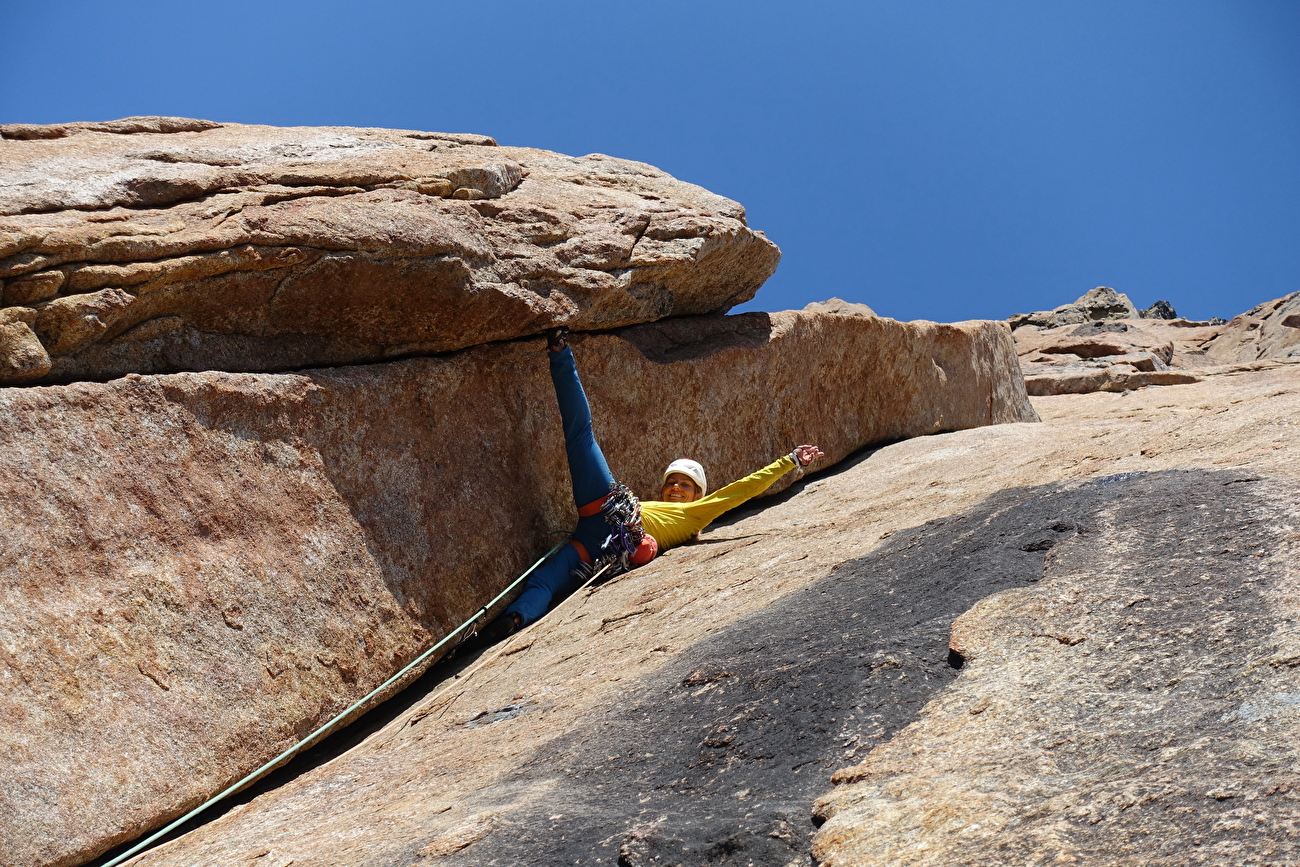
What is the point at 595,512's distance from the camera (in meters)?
6.68

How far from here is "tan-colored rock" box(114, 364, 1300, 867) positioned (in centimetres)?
238

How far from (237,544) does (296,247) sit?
1.72 m

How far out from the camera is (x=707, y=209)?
8258 mm

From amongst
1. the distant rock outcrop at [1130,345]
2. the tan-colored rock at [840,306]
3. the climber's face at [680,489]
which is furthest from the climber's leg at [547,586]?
the tan-colored rock at [840,306]

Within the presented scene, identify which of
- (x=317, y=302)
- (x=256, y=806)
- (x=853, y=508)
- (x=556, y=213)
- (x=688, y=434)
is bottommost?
(x=256, y=806)

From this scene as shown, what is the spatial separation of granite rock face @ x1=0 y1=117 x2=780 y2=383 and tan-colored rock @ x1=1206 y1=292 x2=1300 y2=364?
1357 cm

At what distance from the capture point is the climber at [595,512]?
6.54 meters

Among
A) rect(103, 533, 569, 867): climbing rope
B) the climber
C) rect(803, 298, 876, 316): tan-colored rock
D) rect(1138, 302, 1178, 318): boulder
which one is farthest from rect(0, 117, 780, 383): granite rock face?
rect(1138, 302, 1178, 318): boulder

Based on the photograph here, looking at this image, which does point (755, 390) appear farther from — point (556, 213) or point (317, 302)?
point (317, 302)

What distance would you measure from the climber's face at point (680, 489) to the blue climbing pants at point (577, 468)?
72 cm

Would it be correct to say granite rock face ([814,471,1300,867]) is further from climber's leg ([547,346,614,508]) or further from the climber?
climber's leg ([547,346,614,508])

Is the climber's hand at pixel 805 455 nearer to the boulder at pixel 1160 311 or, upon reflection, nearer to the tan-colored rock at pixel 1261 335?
the tan-colored rock at pixel 1261 335

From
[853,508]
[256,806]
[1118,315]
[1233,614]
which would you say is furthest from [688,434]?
[1118,315]

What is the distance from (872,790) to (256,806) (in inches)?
115
